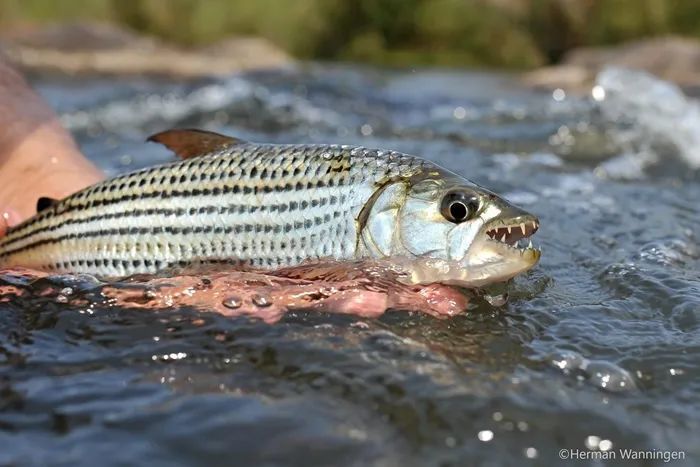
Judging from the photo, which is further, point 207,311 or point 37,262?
point 37,262

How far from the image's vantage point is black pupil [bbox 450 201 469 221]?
3580 millimetres

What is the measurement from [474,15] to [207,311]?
26.7m

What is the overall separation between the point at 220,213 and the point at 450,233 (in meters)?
1.02

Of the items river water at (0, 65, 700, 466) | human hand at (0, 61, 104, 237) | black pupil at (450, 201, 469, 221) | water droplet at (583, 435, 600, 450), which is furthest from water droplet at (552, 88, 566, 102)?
water droplet at (583, 435, 600, 450)

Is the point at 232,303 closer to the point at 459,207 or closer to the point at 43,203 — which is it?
the point at 459,207

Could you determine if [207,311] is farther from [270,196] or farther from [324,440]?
[324,440]

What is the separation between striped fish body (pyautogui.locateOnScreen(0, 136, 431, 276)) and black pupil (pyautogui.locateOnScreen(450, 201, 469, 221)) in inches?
10.1

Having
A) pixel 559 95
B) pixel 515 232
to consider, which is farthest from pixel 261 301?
pixel 559 95

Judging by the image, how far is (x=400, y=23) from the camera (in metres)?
29.6

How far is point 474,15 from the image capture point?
28.7 meters

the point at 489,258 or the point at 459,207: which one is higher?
the point at 459,207

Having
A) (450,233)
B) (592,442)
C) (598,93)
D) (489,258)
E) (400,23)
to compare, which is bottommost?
(592,442)

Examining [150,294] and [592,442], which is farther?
[150,294]

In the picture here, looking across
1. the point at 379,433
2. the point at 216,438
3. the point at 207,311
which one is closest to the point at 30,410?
the point at 216,438
